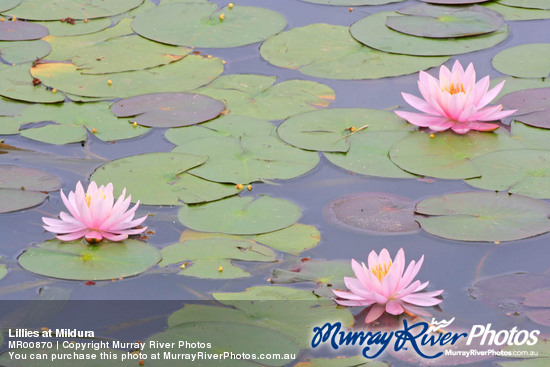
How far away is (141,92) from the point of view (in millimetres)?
4023

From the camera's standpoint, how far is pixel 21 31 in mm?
4672

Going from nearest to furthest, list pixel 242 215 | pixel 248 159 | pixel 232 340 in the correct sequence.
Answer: pixel 232 340 < pixel 242 215 < pixel 248 159

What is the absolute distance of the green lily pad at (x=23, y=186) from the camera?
10.3 ft

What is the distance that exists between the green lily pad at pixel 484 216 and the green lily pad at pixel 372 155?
11.9 inches

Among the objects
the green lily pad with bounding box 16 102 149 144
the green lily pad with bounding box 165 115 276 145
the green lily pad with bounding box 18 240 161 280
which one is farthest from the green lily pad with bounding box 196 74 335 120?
the green lily pad with bounding box 18 240 161 280

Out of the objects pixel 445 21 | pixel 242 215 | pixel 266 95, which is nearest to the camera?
pixel 242 215

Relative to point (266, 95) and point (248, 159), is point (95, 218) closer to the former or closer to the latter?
point (248, 159)

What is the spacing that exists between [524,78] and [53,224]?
8.10 feet

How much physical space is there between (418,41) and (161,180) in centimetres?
190

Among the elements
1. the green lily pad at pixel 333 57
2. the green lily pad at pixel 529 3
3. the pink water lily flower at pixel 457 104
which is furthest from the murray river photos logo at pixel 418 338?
the green lily pad at pixel 529 3

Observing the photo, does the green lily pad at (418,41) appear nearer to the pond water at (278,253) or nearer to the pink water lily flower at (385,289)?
the pond water at (278,253)

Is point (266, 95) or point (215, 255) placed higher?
point (266, 95)

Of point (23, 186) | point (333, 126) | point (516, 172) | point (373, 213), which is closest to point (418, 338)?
point (373, 213)

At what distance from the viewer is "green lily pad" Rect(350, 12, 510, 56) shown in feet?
14.2
